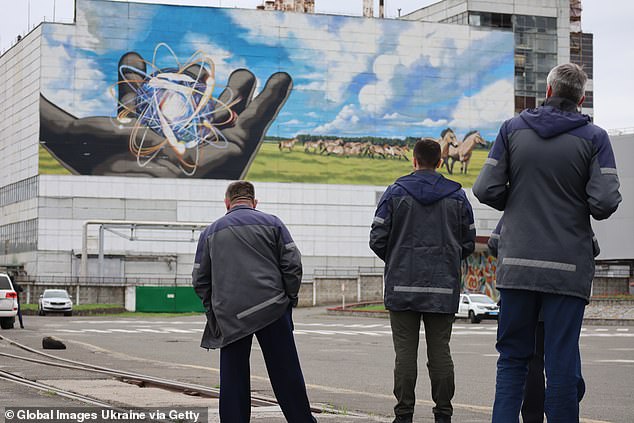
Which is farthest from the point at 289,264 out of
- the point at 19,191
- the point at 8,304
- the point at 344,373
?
the point at 19,191

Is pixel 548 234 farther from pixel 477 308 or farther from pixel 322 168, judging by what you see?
pixel 322 168

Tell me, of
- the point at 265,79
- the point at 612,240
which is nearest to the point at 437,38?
the point at 265,79

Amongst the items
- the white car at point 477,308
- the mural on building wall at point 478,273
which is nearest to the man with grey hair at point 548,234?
the white car at point 477,308

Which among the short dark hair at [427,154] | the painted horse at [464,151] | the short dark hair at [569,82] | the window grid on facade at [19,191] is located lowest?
the short dark hair at [427,154]

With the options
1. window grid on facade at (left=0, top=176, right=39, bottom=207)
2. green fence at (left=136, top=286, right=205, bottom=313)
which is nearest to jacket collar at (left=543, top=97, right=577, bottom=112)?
green fence at (left=136, top=286, right=205, bottom=313)

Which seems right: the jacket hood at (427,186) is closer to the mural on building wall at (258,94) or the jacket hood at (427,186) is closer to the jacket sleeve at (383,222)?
the jacket sleeve at (383,222)

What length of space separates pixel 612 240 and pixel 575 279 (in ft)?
266

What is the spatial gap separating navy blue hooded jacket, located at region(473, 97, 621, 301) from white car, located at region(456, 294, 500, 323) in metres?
41.1

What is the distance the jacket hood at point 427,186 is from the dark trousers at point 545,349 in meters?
1.99

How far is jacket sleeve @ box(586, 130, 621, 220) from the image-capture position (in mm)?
6359

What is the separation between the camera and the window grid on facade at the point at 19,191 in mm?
89812

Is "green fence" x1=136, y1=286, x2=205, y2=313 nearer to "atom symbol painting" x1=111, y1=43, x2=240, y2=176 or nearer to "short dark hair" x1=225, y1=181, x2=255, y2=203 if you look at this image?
"atom symbol painting" x1=111, y1=43, x2=240, y2=176

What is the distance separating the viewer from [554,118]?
260 inches

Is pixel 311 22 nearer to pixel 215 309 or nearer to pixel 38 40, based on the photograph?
pixel 38 40
